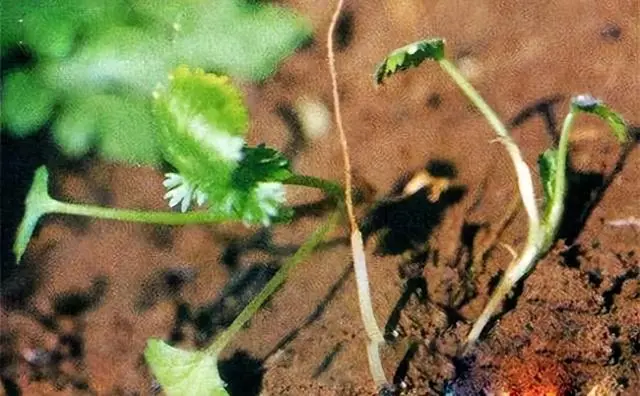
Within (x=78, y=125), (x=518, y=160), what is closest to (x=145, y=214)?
(x=78, y=125)

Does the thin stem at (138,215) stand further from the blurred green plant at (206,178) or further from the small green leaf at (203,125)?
the small green leaf at (203,125)

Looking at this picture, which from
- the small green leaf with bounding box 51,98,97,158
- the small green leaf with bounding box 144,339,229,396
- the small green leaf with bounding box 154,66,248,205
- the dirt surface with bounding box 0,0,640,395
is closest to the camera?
the small green leaf with bounding box 154,66,248,205

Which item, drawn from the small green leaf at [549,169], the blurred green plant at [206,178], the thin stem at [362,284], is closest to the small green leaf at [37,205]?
the blurred green plant at [206,178]

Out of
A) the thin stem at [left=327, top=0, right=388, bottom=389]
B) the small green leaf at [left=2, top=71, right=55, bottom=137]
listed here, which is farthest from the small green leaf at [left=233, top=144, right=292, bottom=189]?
the small green leaf at [left=2, top=71, right=55, bottom=137]

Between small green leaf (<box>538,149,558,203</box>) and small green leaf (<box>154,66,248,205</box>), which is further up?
small green leaf (<box>154,66,248,205</box>)

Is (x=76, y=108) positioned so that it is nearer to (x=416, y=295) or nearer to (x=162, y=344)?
(x=162, y=344)

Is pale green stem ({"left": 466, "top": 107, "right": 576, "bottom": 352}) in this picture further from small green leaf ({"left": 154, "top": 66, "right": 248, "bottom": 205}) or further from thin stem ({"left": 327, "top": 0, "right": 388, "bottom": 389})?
small green leaf ({"left": 154, "top": 66, "right": 248, "bottom": 205})

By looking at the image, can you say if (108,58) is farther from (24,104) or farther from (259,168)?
(259,168)
